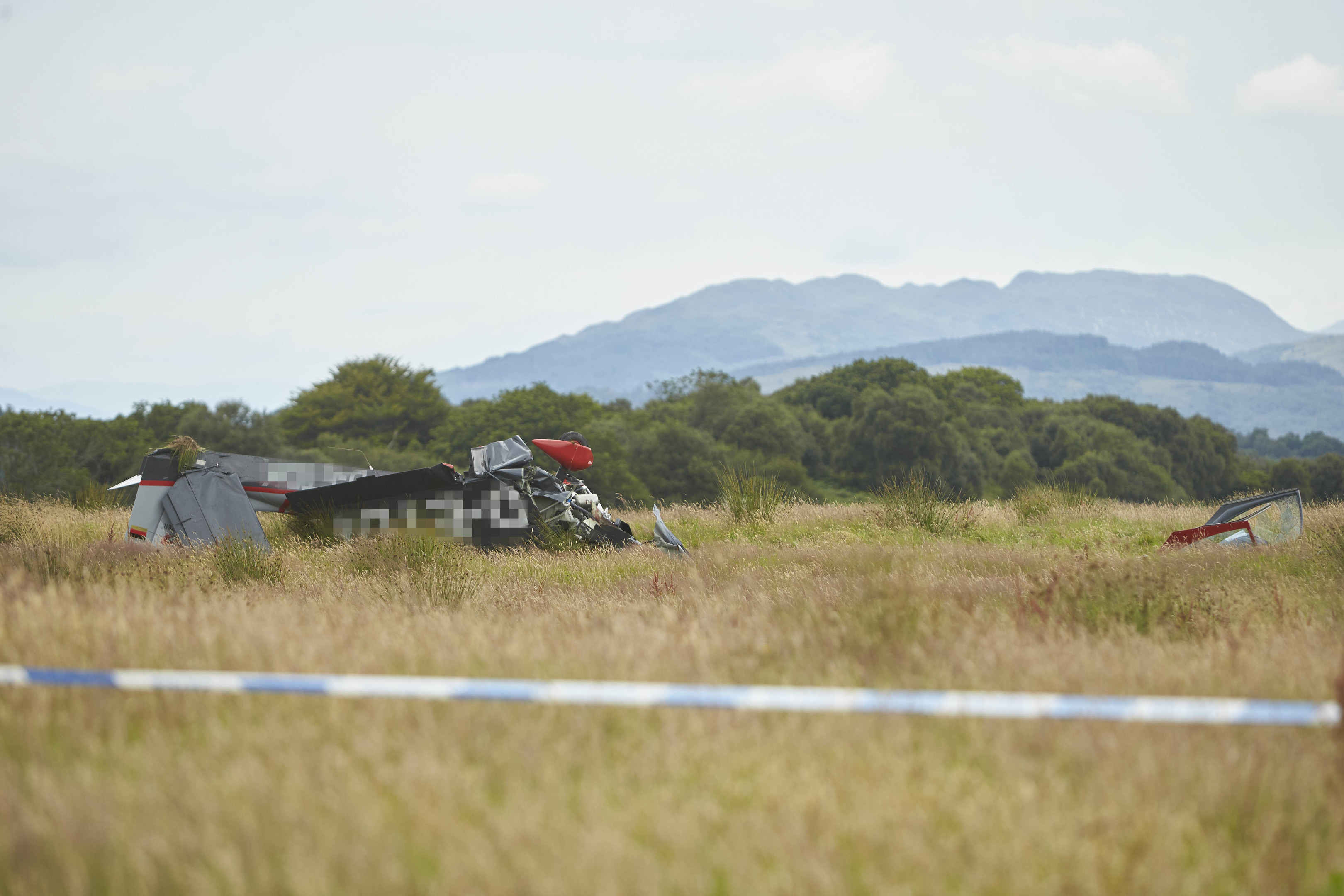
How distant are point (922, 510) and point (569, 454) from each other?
580cm

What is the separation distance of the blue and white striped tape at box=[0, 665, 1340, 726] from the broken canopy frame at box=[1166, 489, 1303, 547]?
23.7 ft

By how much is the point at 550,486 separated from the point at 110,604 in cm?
552

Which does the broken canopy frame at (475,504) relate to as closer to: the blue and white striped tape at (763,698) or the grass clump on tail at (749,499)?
the grass clump on tail at (749,499)

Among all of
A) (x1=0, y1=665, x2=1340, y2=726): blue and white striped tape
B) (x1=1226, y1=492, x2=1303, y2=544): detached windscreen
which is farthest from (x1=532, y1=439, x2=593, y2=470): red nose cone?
(x1=1226, y1=492, x2=1303, y2=544): detached windscreen

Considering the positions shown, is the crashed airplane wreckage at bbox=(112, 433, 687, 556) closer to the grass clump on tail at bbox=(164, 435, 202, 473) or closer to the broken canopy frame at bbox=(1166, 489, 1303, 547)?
the grass clump on tail at bbox=(164, 435, 202, 473)

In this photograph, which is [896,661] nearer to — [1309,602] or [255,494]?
[1309,602]

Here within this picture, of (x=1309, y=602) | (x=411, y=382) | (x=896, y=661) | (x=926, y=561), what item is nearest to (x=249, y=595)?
(x=896, y=661)

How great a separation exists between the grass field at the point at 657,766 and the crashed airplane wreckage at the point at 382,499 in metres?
3.91

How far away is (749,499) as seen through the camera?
1332cm

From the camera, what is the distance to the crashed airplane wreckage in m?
8.27

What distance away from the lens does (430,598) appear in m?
5.75

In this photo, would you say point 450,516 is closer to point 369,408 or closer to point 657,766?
point 657,766

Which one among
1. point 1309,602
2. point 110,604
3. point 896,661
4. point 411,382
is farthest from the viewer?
point 411,382

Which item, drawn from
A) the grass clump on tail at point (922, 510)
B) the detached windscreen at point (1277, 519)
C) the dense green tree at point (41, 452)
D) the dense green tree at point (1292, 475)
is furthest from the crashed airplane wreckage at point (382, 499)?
the dense green tree at point (1292, 475)
